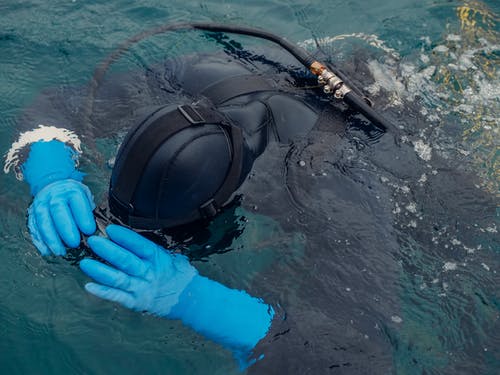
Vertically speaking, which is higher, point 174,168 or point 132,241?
point 174,168

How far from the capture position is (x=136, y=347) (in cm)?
294

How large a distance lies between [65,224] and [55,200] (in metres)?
0.21

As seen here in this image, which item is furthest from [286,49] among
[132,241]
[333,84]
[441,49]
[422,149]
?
[441,49]

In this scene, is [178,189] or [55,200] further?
[55,200]

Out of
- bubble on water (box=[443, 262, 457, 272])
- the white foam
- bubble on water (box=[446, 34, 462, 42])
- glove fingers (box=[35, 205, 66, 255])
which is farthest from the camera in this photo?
bubble on water (box=[446, 34, 462, 42])

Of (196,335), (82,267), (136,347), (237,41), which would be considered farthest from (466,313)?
(237,41)

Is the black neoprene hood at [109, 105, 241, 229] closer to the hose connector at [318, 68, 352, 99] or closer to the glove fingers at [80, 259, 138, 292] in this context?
the glove fingers at [80, 259, 138, 292]

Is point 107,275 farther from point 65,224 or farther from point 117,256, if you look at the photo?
point 65,224

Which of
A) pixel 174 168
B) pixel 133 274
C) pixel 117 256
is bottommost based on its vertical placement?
pixel 133 274

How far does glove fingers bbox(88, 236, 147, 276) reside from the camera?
2736 millimetres

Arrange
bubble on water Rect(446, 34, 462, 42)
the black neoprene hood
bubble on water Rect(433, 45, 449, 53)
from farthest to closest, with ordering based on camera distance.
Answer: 1. bubble on water Rect(446, 34, 462, 42)
2. bubble on water Rect(433, 45, 449, 53)
3. the black neoprene hood

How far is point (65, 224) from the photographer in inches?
114

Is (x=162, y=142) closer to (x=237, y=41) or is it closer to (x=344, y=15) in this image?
(x=237, y=41)

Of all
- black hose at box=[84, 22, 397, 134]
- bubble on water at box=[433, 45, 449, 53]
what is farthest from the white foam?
bubble on water at box=[433, 45, 449, 53]
